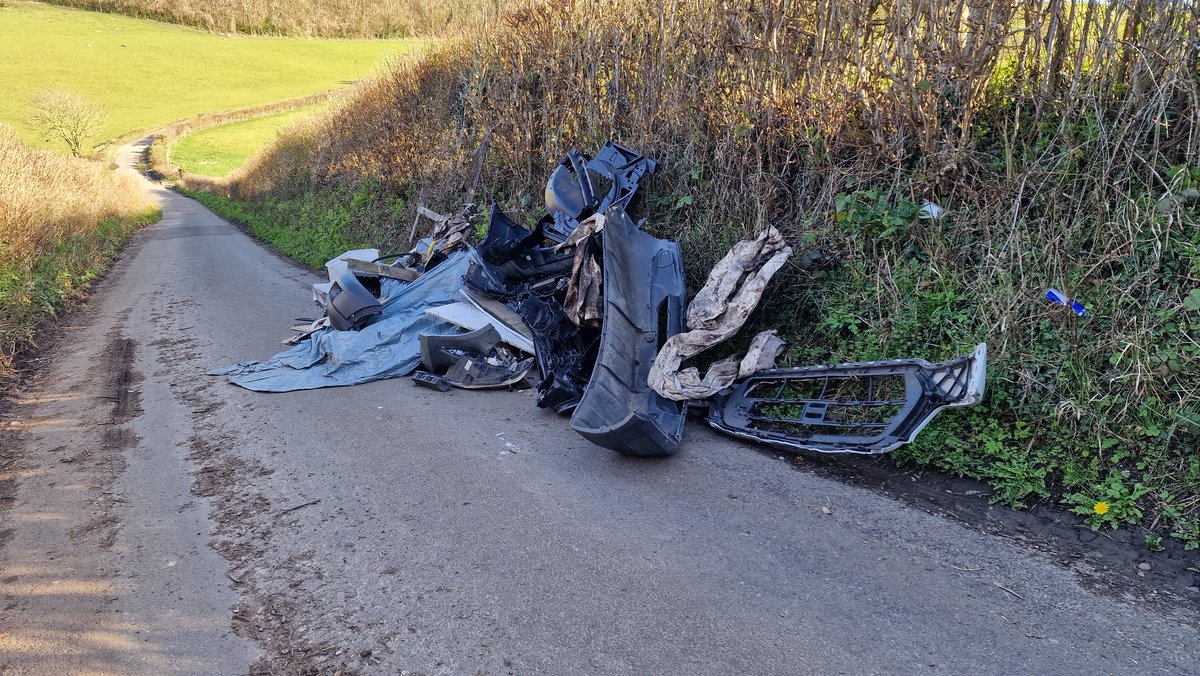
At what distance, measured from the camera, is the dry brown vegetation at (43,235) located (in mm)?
9208

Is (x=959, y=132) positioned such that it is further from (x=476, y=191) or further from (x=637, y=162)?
(x=476, y=191)

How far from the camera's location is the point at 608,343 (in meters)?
5.29

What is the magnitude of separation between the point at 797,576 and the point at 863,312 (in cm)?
254

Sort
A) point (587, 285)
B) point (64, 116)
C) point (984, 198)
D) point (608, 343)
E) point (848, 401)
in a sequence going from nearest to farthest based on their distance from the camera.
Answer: point (848, 401) → point (984, 198) → point (608, 343) → point (587, 285) → point (64, 116)

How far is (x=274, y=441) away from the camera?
17.3 ft

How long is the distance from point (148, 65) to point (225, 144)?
17.8 metres

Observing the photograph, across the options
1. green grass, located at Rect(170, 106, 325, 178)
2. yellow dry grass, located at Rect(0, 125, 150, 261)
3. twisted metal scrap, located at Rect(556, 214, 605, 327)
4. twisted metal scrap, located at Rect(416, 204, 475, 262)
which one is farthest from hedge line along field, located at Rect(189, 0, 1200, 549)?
green grass, located at Rect(170, 106, 325, 178)

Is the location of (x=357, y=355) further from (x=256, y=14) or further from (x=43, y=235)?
(x=256, y=14)

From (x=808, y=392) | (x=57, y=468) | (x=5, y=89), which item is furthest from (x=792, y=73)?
(x=5, y=89)

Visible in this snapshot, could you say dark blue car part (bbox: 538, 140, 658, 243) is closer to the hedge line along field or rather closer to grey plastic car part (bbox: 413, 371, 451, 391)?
the hedge line along field

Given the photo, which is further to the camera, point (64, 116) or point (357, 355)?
point (64, 116)

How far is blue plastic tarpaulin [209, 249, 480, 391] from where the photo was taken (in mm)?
6699

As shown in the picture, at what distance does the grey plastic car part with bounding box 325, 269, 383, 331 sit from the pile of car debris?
15 mm

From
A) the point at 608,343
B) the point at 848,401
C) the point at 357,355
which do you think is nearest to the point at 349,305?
the point at 357,355
